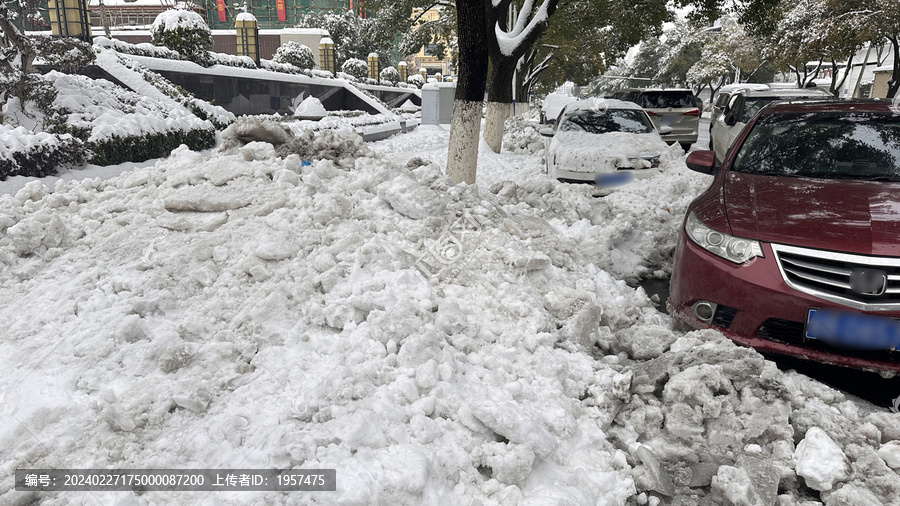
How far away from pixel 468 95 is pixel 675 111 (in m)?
9.64

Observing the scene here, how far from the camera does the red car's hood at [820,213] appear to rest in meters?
2.97

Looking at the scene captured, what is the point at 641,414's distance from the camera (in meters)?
2.82

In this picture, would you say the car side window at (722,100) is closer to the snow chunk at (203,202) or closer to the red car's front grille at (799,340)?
the red car's front grille at (799,340)

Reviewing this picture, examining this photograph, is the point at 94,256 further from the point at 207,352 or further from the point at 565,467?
the point at 565,467

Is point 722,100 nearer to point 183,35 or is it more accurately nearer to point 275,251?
point 275,251

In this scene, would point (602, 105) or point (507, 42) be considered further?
point (507, 42)

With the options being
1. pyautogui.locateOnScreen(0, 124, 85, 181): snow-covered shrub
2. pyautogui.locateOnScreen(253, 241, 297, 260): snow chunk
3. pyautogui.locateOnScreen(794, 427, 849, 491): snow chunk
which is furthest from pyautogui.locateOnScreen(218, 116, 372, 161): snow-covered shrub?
pyautogui.locateOnScreen(794, 427, 849, 491): snow chunk

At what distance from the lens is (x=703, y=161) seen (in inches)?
182

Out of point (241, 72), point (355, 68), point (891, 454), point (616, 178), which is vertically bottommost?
point (891, 454)

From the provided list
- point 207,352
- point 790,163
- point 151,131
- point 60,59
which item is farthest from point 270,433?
point 60,59

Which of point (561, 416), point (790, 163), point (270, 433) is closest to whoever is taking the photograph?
point (270, 433)

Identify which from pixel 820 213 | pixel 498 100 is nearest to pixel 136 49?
pixel 498 100

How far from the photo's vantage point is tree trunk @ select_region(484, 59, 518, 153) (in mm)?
11188

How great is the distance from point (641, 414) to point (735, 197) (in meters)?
1.79
